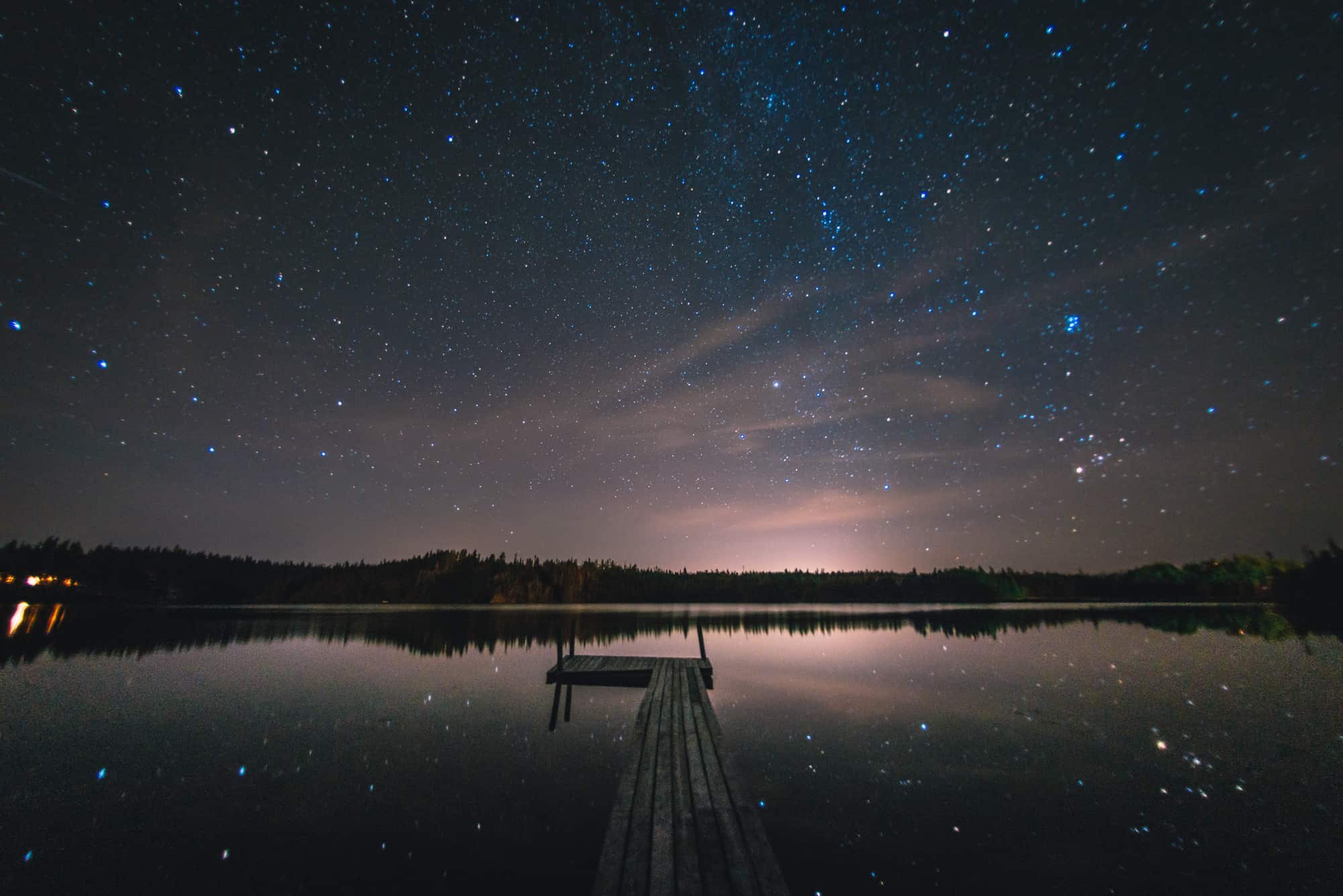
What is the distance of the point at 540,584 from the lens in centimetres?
18762

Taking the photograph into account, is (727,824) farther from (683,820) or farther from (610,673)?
(610,673)

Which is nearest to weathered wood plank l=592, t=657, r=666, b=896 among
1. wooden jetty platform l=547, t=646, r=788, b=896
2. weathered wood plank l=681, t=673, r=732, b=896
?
wooden jetty platform l=547, t=646, r=788, b=896

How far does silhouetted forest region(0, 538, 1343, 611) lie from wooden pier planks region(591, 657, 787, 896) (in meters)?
107

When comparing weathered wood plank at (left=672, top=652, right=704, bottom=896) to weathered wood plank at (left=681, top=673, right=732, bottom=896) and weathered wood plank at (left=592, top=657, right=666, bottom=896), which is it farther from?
weathered wood plank at (left=592, top=657, right=666, bottom=896)

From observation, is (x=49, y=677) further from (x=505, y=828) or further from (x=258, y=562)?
(x=258, y=562)

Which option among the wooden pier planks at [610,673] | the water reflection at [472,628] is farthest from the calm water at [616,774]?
the water reflection at [472,628]

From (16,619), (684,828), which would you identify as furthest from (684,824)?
(16,619)

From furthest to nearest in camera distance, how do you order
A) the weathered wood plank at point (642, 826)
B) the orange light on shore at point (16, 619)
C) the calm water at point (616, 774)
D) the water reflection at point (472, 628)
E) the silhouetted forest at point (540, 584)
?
the silhouetted forest at point (540, 584), the orange light on shore at point (16, 619), the water reflection at point (472, 628), the calm water at point (616, 774), the weathered wood plank at point (642, 826)

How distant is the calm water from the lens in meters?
7.28

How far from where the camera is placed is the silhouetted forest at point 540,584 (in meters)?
118

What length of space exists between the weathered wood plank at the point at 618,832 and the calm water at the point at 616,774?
4.35 feet

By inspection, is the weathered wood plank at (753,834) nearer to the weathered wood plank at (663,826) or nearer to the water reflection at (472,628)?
the weathered wood plank at (663,826)

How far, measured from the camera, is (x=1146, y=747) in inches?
492

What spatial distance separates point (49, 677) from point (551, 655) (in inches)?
816
